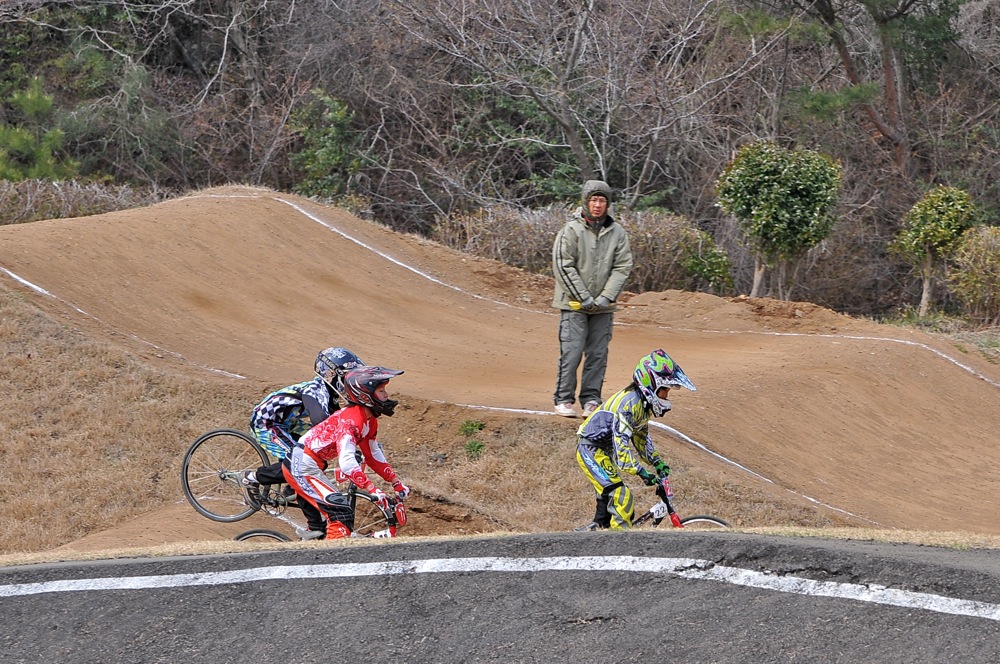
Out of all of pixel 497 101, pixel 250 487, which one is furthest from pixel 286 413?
pixel 497 101

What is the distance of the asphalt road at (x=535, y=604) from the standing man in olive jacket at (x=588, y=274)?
4098mm

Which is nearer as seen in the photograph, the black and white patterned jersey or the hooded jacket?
the black and white patterned jersey

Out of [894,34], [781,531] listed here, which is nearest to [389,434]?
[781,531]

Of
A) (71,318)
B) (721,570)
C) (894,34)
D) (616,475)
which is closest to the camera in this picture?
(721,570)

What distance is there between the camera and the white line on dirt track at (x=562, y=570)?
210 inches

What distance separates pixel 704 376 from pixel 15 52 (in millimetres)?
23452

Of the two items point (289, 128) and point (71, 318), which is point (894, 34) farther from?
point (71, 318)

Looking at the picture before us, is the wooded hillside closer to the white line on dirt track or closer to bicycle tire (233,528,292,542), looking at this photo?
bicycle tire (233,528,292,542)

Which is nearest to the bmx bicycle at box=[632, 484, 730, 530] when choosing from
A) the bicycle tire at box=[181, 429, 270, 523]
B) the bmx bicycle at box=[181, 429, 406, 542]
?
the bmx bicycle at box=[181, 429, 406, 542]

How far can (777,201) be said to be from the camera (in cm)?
1828

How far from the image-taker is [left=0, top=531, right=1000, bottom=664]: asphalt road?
5.18 metres

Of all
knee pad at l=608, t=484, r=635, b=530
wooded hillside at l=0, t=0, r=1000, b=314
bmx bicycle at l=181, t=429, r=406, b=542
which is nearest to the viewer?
knee pad at l=608, t=484, r=635, b=530

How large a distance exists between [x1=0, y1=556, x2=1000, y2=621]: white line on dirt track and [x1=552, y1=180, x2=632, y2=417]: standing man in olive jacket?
4492mm

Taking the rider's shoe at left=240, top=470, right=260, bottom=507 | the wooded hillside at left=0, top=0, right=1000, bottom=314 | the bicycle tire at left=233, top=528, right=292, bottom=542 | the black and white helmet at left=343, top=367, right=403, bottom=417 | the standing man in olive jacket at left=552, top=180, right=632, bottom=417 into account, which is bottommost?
the bicycle tire at left=233, top=528, right=292, bottom=542
